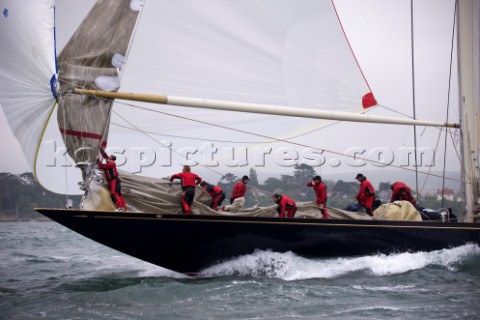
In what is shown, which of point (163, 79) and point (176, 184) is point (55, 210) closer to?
point (176, 184)

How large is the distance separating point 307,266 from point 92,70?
5239 millimetres

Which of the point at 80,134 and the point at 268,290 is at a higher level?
the point at 80,134

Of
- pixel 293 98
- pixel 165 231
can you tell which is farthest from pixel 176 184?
pixel 293 98

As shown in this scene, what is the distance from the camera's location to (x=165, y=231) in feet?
38.1

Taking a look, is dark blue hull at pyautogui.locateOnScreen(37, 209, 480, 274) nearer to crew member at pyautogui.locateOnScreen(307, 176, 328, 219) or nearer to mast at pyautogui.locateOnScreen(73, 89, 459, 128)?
crew member at pyautogui.locateOnScreen(307, 176, 328, 219)

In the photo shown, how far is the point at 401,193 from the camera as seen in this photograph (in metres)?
13.8

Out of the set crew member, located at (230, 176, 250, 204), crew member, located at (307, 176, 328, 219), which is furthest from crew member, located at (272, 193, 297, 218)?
→ crew member, located at (230, 176, 250, 204)

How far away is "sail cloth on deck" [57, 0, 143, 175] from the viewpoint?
11.7m

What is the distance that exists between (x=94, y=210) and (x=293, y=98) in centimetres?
428

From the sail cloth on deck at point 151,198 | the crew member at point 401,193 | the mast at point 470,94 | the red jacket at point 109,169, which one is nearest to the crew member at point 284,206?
the sail cloth on deck at point 151,198

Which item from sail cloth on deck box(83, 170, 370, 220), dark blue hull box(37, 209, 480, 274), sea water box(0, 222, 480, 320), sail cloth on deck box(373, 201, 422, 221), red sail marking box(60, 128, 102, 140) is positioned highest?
red sail marking box(60, 128, 102, 140)

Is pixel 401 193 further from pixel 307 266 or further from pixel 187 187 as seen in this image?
pixel 187 187

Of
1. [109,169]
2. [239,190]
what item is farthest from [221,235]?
[109,169]

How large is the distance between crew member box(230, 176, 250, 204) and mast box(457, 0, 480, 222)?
4868 millimetres
